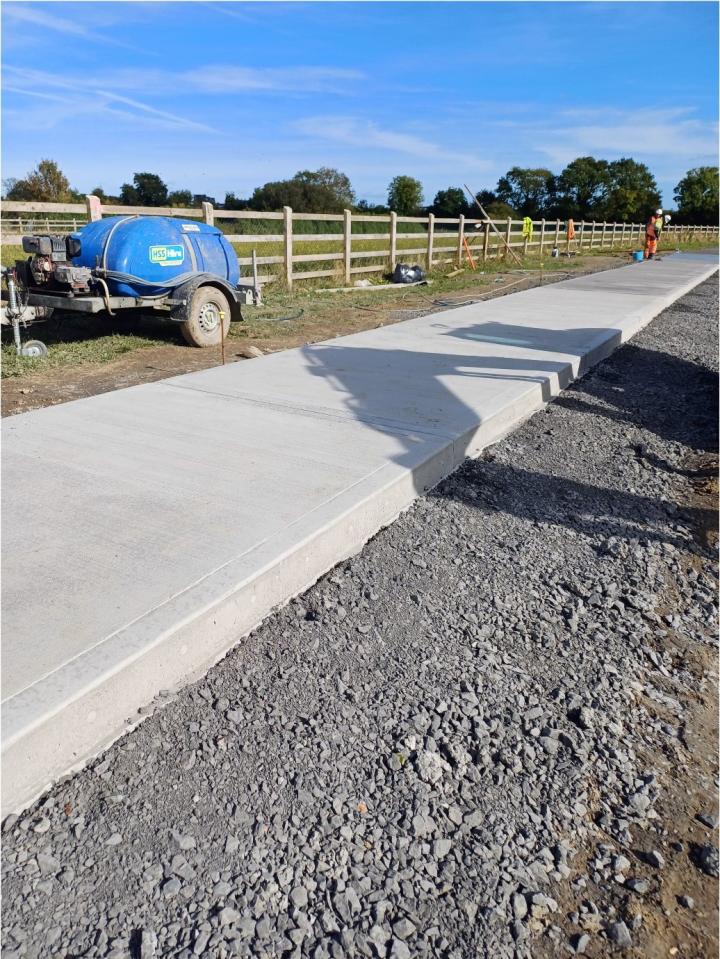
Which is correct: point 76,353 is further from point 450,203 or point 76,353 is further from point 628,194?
point 628,194

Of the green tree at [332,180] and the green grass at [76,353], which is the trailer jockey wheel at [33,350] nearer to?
the green grass at [76,353]

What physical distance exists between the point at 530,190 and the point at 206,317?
104 m

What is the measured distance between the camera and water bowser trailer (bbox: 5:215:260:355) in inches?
290

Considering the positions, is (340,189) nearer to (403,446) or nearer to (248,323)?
(248,323)

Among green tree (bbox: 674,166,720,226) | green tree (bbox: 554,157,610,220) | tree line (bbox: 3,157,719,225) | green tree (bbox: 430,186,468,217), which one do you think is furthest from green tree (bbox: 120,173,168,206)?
green tree (bbox: 674,166,720,226)

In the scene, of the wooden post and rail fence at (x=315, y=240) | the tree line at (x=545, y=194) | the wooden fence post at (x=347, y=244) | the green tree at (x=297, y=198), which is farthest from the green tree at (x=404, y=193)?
the wooden fence post at (x=347, y=244)

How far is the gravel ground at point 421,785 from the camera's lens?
68.9 inches

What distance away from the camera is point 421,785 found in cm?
215

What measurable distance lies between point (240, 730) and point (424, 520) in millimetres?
1758

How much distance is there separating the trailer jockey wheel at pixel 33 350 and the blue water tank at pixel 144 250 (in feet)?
3.14

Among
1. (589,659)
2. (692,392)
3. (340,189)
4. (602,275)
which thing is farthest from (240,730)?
(340,189)

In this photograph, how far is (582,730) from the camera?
2.40 metres

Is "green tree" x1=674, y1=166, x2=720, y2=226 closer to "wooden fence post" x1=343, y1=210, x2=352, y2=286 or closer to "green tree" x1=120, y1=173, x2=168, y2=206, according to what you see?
"green tree" x1=120, y1=173, x2=168, y2=206

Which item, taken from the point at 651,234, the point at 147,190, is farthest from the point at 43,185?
the point at 651,234
